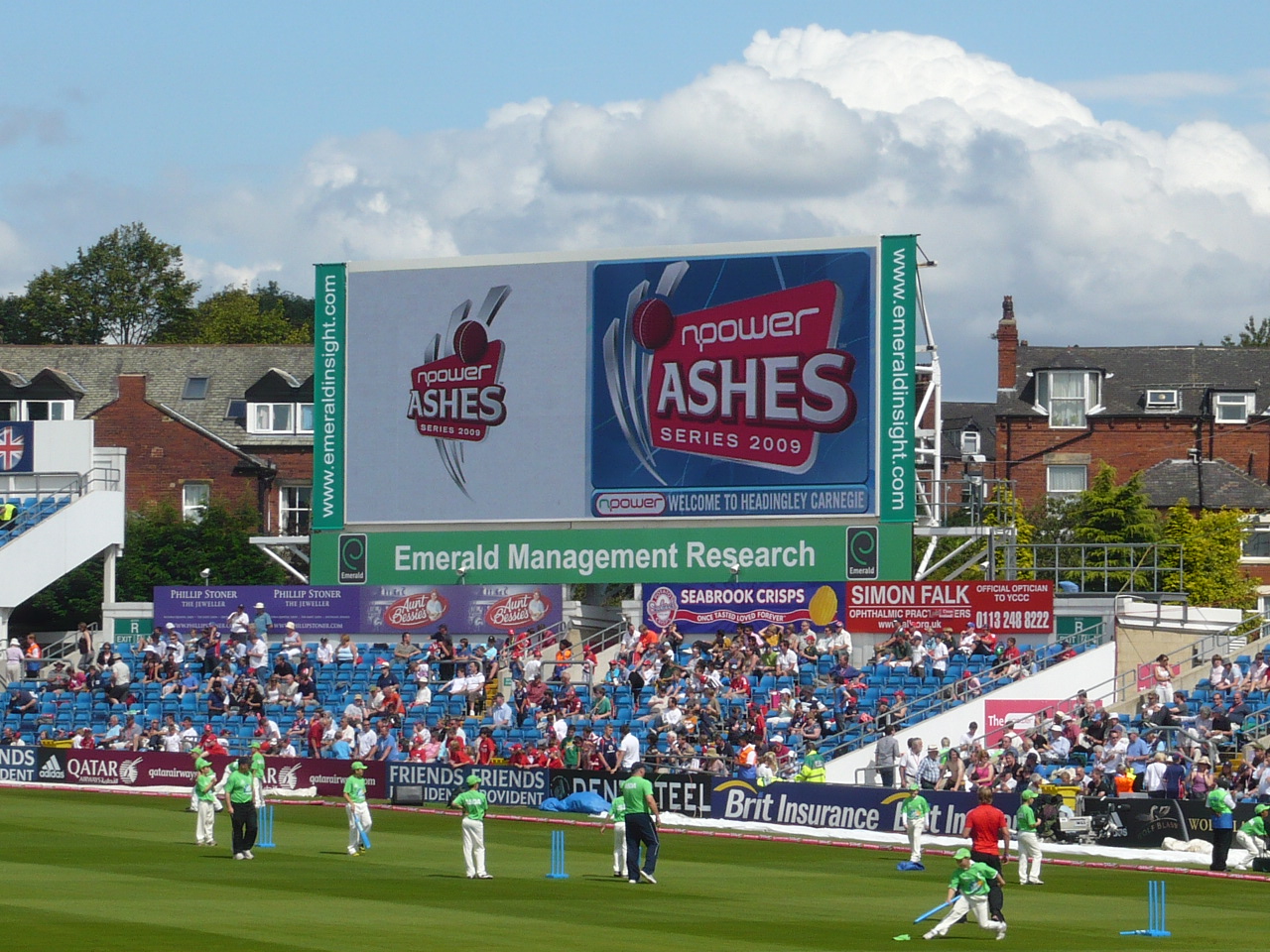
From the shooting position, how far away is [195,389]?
72188 millimetres

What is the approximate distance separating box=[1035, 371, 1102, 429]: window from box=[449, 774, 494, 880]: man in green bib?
5354 cm

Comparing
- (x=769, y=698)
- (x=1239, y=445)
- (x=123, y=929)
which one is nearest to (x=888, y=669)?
(x=769, y=698)

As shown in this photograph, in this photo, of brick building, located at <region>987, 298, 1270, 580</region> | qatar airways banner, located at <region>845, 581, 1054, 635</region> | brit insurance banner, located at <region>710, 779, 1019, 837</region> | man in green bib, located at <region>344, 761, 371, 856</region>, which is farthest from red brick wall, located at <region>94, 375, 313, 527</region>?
man in green bib, located at <region>344, 761, 371, 856</region>

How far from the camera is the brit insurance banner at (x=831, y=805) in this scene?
34.1 m

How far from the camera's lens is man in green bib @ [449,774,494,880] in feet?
87.8

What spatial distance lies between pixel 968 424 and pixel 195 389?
31506 mm

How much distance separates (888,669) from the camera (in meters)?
43.3

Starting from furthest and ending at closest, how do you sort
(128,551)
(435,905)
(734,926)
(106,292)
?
(106,292), (128,551), (435,905), (734,926)

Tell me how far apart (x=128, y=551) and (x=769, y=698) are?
89.3 ft

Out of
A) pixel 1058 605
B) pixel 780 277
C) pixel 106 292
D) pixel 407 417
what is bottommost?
pixel 1058 605

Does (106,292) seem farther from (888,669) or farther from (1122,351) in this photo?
(888,669)

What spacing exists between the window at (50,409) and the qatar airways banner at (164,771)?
2499 centimetres

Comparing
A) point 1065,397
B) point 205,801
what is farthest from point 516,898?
point 1065,397

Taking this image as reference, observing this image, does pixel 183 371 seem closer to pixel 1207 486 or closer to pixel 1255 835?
pixel 1207 486
